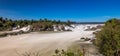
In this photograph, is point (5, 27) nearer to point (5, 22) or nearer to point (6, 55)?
point (5, 22)

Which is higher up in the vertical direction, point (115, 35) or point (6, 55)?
point (115, 35)

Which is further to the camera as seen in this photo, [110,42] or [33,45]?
[33,45]

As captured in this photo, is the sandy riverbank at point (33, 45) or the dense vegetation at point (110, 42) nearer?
the dense vegetation at point (110, 42)

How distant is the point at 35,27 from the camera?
83.6 metres

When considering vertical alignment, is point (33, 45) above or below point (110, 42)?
below

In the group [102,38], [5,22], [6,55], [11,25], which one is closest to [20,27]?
[11,25]

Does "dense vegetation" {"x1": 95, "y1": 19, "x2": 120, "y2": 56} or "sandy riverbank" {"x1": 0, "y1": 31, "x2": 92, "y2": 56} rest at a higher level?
"dense vegetation" {"x1": 95, "y1": 19, "x2": 120, "y2": 56}

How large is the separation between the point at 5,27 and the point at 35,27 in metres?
16.6

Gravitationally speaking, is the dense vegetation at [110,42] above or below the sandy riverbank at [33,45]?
above

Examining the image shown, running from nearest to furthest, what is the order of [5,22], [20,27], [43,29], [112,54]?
[112,54], [43,29], [20,27], [5,22]

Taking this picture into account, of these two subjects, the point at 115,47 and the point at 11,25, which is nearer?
the point at 115,47

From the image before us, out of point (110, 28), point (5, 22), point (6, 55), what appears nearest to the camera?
point (110, 28)

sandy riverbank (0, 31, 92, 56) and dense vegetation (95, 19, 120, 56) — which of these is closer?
dense vegetation (95, 19, 120, 56)

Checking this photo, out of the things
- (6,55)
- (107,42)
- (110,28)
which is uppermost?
(110,28)
